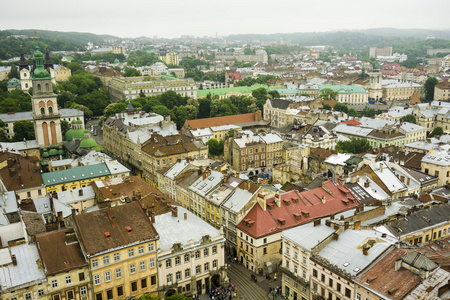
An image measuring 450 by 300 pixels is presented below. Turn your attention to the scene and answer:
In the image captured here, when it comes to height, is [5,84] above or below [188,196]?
above

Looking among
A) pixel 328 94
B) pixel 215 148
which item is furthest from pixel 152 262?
pixel 328 94

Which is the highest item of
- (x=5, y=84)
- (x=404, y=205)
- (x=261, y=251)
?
(x=5, y=84)

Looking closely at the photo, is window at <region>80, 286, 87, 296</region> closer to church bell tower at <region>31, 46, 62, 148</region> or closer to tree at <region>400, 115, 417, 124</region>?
church bell tower at <region>31, 46, 62, 148</region>

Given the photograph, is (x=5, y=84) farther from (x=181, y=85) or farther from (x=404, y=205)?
(x=404, y=205)

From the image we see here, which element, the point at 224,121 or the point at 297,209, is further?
the point at 224,121

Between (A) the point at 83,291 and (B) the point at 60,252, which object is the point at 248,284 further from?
(B) the point at 60,252

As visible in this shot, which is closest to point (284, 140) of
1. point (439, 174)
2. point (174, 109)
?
point (439, 174)

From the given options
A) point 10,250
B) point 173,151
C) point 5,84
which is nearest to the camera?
point 10,250
